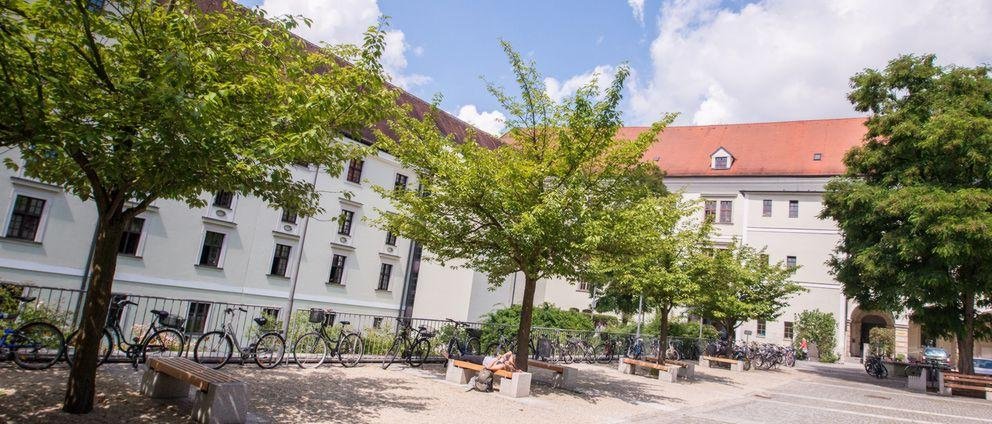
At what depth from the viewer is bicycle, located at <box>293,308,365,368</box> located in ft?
A: 36.8

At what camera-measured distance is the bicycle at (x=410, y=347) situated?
12734 millimetres

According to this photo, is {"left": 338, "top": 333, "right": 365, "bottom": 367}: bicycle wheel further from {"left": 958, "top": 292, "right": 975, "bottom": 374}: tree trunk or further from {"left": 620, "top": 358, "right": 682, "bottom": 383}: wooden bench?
{"left": 958, "top": 292, "right": 975, "bottom": 374}: tree trunk

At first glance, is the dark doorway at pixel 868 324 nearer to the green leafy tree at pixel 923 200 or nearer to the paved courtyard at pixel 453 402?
the green leafy tree at pixel 923 200

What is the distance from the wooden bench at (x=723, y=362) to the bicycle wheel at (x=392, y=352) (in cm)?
1610

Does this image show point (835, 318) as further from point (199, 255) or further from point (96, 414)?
point (96, 414)

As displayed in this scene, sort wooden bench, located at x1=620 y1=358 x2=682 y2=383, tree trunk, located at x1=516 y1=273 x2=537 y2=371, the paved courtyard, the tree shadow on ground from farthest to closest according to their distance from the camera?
1. wooden bench, located at x1=620 y1=358 x2=682 y2=383
2. tree trunk, located at x1=516 y1=273 x2=537 y2=371
3. the tree shadow on ground
4. the paved courtyard

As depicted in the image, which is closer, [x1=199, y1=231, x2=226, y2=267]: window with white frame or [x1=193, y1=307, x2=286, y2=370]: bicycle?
[x1=193, y1=307, x2=286, y2=370]: bicycle

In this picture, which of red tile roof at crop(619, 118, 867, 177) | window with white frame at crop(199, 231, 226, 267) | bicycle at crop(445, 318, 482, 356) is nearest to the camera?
bicycle at crop(445, 318, 482, 356)

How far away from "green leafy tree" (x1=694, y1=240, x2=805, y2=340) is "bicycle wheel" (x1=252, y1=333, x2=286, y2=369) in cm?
1298

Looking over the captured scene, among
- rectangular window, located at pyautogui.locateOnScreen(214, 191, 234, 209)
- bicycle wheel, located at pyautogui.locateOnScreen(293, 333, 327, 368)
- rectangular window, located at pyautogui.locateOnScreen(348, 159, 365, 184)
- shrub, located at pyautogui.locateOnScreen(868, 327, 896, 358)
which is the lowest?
bicycle wheel, located at pyautogui.locateOnScreen(293, 333, 327, 368)

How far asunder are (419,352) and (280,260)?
702 inches

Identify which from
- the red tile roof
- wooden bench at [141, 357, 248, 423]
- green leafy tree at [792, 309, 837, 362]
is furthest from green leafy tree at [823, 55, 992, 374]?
wooden bench at [141, 357, 248, 423]

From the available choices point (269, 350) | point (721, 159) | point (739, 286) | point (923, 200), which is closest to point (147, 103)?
point (269, 350)

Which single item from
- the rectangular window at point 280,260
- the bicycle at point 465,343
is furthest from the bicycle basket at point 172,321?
the rectangular window at point 280,260
